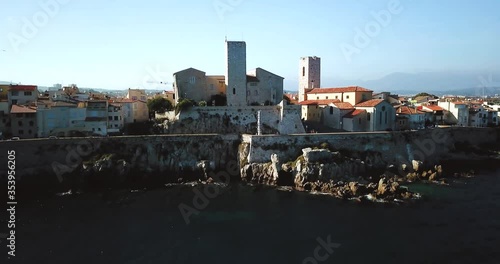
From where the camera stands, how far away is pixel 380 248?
22.4 metres

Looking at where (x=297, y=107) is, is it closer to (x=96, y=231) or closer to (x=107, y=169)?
(x=107, y=169)

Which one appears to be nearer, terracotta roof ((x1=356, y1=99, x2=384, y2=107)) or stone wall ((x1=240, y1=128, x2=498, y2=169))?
stone wall ((x1=240, y1=128, x2=498, y2=169))

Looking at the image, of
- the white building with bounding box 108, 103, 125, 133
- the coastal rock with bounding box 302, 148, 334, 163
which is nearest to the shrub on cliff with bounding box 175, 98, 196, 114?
the white building with bounding box 108, 103, 125, 133

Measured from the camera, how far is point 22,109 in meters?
39.8

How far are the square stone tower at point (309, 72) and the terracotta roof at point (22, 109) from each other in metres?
38.3

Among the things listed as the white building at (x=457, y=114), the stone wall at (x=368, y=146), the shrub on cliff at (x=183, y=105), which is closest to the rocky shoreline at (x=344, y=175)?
the stone wall at (x=368, y=146)

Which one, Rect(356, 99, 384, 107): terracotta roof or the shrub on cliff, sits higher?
Rect(356, 99, 384, 107): terracotta roof

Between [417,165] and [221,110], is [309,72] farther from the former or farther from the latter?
[417,165]

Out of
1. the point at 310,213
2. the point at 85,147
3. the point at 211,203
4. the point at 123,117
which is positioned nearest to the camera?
the point at 310,213

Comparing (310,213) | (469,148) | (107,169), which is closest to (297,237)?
(310,213)

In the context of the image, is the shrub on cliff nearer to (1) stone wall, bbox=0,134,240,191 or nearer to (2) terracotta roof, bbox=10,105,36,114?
(1) stone wall, bbox=0,134,240,191

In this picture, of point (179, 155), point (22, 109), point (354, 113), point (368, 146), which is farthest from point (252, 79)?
point (22, 109)

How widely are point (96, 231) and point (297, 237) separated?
41.0 feet

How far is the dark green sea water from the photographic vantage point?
21.6 metres
